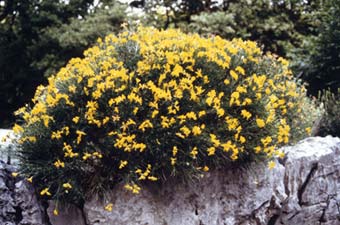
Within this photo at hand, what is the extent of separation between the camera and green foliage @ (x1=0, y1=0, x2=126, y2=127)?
28.6ft

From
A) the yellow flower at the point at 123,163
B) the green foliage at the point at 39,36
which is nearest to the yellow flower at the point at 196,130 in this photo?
the yellow flower at the point at 123,163

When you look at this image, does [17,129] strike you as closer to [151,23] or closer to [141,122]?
[141,122]

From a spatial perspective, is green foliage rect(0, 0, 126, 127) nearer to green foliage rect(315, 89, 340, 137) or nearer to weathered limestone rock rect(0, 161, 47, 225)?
green foliage rect(315, 89, 340, 137)

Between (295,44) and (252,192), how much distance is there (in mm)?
7356

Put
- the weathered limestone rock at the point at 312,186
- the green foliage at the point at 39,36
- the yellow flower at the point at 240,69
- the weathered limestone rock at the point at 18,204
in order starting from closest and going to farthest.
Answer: the weathered limestone rock at the point at 18,204 → the yellow flower at the point at 240,69 → the weathered limestone rock at the point at 312,186 → the green foliage at the point at 39,36

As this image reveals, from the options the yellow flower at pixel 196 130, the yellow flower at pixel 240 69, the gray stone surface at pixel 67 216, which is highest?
the yellow flower at pixel 240 69

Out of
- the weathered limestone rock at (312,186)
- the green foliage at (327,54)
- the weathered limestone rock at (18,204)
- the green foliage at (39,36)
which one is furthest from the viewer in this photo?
the green foliage at (39,36)

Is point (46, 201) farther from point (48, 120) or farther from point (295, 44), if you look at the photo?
point (295, 44)

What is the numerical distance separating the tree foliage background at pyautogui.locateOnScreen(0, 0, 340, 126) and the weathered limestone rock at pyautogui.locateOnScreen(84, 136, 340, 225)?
4.28m

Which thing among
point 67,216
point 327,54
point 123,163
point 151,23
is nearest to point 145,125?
point 123,163

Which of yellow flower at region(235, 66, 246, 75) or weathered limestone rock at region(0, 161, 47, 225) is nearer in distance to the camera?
weathered limestone rock at region(0, 161, 47, 225)

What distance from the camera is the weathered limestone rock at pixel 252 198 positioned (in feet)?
10.4

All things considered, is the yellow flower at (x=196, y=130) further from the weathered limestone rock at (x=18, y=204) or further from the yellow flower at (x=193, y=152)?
the weathered limestone rock at (x=18, y=204)

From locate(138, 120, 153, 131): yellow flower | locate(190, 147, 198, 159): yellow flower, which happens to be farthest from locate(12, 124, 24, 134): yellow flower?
locate(190, 147, 198, 159): yellow flower
